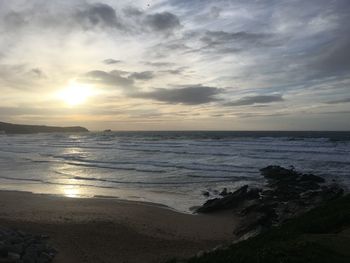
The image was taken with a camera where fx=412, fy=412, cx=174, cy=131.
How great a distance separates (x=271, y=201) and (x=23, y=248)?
14.0 m

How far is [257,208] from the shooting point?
64.2 ft

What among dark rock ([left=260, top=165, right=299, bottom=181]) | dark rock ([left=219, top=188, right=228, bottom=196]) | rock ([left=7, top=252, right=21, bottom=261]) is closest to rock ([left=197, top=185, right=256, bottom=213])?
dark rock ([left=219, top=188, right=228, bottom=196])

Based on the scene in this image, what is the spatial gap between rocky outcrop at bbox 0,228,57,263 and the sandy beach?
408mm

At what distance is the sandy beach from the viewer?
531 inches

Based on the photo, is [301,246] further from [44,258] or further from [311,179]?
[311,179]

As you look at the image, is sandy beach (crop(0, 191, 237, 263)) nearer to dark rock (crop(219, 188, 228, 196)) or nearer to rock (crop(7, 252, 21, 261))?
rock (crop(7, 252, 21, 261))

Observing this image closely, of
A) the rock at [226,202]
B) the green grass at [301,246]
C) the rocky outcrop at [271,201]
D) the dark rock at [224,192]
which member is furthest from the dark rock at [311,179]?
the green grass at [301,246]

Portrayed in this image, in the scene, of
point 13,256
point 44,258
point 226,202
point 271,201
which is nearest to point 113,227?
point 44,258

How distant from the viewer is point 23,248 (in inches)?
474

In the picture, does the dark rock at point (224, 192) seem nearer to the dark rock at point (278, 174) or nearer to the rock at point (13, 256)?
the dark rock at point (278, 174)

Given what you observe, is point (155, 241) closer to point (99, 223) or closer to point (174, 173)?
point (99, 223)

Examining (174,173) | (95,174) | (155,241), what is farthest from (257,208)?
(95,174)

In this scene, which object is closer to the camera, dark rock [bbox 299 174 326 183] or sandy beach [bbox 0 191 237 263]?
sandy beach [bbox 0 191 237 263]

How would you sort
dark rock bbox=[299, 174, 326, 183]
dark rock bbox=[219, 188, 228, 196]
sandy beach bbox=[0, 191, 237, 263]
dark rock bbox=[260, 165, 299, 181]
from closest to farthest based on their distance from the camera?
sandy beach bbox=[0, 191, 237, 263] < dark rock bbox=[219, 188, 228, 196] < dark rock bbox=[299, 174, 326, 183] < dark rock bbox=[260, 165, 299, 181]
